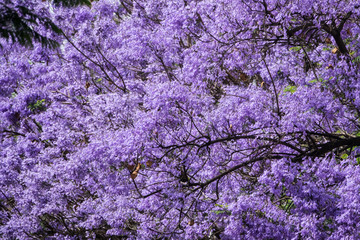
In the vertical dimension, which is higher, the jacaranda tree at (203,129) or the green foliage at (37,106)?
the green foliage at (37,106)

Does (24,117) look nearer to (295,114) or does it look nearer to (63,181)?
(63,181)

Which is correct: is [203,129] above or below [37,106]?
below

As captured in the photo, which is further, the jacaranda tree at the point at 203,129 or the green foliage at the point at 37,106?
the green foliage at the point at 37,106

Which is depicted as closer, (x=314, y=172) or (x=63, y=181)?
(x=314, y=172)

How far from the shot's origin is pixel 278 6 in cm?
788

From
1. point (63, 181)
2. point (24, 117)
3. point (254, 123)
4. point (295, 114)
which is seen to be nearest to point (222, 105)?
point (254, 123)

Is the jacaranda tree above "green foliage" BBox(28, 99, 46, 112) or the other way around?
the other way around

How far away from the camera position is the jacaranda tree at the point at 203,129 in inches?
294

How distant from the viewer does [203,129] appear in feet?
28.9

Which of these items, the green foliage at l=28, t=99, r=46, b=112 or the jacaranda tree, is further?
the green foliage at l=28, t=99, r=46, b=112

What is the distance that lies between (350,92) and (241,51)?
1.97 m

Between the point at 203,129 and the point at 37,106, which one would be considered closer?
the point at 203,129

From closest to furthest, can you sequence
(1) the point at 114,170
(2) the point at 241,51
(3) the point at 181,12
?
(2) the point at 241,51
(3) the point at 181,12
(1) the point at 114,170

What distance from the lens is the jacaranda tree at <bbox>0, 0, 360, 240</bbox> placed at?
7.48 metres
